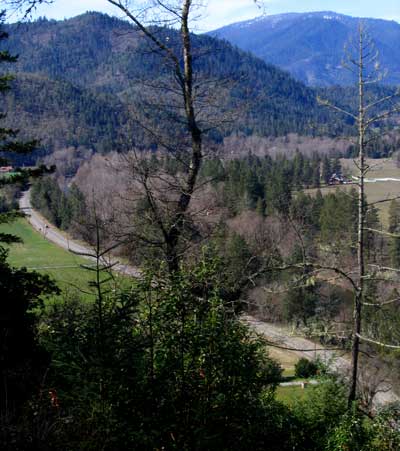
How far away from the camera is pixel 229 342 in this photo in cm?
562

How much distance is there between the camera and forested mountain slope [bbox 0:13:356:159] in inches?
279

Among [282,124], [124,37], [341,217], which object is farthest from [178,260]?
[282,124]

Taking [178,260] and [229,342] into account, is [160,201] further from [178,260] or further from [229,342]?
[229,342]

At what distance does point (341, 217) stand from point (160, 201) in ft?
91.7

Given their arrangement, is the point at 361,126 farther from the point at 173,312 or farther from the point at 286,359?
the point at 286,359

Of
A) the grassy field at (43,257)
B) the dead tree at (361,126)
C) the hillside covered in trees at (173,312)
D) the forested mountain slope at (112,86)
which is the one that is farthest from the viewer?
the grassy field at (43,257)

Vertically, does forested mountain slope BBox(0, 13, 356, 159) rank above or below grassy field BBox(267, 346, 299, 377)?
above

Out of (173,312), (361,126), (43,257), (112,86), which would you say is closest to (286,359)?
(43,257)

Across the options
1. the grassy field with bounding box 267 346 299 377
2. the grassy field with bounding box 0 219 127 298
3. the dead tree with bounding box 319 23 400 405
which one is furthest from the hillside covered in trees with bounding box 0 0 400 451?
the grassy field with bounding box 0 219 127 298

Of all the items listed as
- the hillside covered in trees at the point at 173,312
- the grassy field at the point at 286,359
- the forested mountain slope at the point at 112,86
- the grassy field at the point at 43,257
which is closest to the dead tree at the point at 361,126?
the hillside covered in trees at the point at 173,312

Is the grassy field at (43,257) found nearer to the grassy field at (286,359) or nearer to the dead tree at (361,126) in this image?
the grassy field at (286,359)

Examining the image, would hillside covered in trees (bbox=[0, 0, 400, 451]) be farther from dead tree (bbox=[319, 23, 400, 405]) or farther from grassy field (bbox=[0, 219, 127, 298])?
grassy field (bbox=[0, 219, 127, 298])

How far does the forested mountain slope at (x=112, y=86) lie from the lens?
7082 mm

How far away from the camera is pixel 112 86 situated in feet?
386
